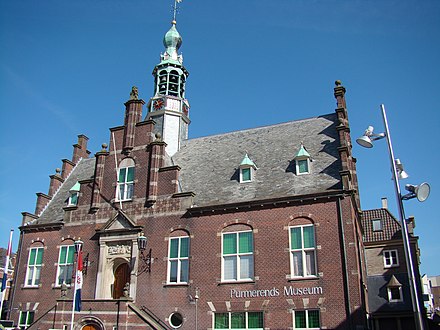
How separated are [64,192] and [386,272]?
1012 inches

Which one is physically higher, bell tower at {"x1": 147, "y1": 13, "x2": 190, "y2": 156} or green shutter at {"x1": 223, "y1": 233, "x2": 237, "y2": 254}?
bell tower at {"x1": 147, "y1": 13, "x2": 190, "y2": 156}

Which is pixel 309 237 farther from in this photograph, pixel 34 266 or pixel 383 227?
pixel 34 266

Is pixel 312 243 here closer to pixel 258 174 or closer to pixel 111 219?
pixel 258 174

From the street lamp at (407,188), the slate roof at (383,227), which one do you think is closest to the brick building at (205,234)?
the street lamp at (407,188)

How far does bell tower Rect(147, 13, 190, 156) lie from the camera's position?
32.8 meters

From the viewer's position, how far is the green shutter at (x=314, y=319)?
20.8 meters

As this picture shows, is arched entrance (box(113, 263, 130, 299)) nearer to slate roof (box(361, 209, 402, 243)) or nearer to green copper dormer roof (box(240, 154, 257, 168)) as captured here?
green copper dormer roof (box(240, 154, 257, 168))

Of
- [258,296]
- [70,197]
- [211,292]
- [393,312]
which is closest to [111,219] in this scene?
[70,197]

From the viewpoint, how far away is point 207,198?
2602 centimetres

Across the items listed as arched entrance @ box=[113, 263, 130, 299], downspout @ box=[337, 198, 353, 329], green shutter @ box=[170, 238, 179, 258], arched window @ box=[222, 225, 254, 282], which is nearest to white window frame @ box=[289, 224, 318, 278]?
downspout @ box=[337, 198, 353, 329]

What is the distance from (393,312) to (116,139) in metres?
22.3

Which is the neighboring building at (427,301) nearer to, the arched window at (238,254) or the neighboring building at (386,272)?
the neighboring building at (386,272)

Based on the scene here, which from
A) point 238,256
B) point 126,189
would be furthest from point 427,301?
point 126,189

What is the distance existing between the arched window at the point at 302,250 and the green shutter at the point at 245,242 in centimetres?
223
